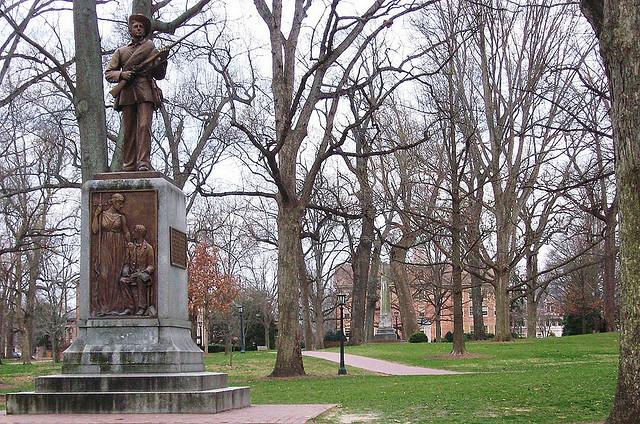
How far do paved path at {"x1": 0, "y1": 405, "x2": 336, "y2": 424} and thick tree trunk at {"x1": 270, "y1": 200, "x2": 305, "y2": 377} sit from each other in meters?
10.4

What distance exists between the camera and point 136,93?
1180 cm

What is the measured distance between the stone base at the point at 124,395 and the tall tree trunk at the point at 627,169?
5.10 meters

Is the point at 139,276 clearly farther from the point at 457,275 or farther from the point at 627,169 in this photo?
the point at 457,275

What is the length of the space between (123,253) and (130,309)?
86 centimetres

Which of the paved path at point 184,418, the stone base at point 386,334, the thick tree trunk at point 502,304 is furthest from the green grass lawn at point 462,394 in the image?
the stone base at point 386,334

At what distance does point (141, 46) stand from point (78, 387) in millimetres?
5419

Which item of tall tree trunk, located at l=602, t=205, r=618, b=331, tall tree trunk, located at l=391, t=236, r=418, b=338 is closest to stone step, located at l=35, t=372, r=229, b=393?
tall tree trunk, located at l=602, t=205, r=618, b=331

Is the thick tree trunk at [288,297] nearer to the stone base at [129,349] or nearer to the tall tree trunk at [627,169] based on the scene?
the stone base at [129,349]

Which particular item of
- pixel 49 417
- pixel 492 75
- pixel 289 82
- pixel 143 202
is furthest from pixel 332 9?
pixel 492 75

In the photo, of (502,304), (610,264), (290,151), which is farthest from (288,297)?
(610,264)

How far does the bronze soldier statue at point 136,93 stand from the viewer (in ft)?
38.5

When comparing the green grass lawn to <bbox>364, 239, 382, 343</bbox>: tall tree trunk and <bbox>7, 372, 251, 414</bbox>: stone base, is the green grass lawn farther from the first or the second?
<bbox>364, 239, 382, 343</bbox>: tall tree trunk

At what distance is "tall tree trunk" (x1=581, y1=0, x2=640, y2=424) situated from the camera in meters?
8.05

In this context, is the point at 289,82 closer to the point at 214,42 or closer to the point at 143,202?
the point at 214,42
